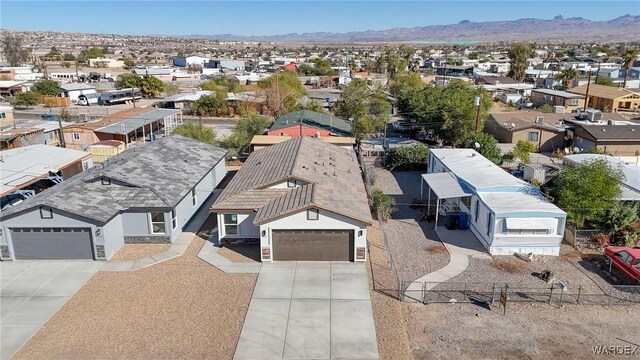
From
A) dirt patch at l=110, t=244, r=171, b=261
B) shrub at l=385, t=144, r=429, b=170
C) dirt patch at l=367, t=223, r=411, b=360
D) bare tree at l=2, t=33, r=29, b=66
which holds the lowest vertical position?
dirt patch at l=367, t=223, r=411, b=360

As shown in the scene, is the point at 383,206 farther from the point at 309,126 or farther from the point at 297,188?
the point at 309,126

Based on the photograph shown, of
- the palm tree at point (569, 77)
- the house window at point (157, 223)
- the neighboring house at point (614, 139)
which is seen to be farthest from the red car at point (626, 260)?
the palm tree at point (569, 77)

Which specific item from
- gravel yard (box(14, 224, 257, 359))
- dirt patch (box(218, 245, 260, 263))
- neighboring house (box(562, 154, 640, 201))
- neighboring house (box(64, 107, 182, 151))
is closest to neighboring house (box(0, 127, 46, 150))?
neighboring house (box(64, 107, 182, 151))

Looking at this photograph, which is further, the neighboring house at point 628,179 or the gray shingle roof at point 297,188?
the neighboring house at point 628,179

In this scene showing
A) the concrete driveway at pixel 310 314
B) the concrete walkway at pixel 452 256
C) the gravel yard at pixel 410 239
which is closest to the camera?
the concrete driveway at pixel 310 314

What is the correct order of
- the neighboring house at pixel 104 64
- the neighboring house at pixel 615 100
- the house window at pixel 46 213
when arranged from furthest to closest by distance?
the neighboring house at pixel 104 64
the neighboring house at pixel 615 100
the house window at pixel 46 213

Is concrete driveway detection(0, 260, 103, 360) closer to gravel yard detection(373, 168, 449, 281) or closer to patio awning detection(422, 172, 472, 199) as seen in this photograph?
gravel yard detection(373, 168, 449, 281)

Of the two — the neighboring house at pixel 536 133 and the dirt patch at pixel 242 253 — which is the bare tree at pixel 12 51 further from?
the dirt patch at pixel 242 253
